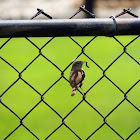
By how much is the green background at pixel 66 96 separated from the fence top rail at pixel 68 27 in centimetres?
190

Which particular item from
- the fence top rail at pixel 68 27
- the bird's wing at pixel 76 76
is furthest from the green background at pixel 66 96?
the fence top rail at pixel 68 27

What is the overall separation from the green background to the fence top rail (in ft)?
6.25

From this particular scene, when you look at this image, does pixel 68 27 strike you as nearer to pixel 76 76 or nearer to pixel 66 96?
pixel 76 76

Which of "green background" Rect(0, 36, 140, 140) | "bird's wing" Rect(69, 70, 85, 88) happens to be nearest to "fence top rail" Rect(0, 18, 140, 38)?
"bird's wing" Rect(69, 70, 85, 88)

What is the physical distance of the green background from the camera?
3568 mm

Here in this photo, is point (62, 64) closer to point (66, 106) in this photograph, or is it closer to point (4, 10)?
point (66, 106)

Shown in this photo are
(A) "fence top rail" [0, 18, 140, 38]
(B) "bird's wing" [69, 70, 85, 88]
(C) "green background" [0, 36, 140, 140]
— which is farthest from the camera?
(C) "green background" [0, 36, 140, 140]

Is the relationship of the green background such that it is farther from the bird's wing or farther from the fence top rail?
the fence top rail

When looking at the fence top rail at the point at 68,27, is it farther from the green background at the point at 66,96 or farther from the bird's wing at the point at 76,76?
the green background at the point at 66,96

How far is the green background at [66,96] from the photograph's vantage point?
3.57 metres

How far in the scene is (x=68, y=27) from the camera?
58.5 inches

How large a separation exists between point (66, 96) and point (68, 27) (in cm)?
293

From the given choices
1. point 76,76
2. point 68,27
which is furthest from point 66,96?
point 68,27

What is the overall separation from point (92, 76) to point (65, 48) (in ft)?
4.74
